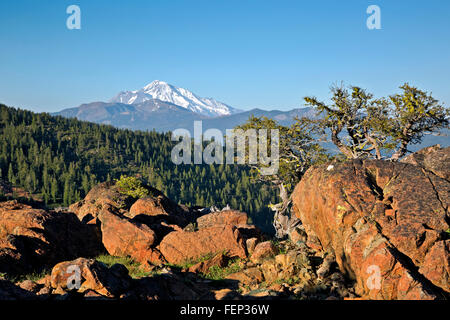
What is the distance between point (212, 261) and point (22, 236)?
1231cm

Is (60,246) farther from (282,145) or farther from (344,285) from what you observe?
(282,145)

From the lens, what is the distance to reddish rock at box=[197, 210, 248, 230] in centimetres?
3133

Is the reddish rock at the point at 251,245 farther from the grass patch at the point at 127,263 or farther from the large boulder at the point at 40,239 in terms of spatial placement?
the large boulder at the point at 40,239

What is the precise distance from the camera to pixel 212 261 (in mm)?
21547

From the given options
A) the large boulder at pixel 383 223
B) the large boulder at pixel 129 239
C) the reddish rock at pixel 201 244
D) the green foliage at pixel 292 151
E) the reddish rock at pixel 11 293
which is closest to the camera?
the reddish rock at pixel 11 293

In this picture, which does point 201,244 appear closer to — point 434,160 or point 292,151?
point 434,160

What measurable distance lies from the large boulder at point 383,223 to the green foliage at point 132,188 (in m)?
22.3

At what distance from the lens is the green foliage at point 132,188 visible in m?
39.0

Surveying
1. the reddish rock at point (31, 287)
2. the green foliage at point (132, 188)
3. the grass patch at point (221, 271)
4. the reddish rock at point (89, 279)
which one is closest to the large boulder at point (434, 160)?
the grass patch at point (221, 271)

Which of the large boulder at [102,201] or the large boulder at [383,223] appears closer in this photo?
the large boulder at [383,223]

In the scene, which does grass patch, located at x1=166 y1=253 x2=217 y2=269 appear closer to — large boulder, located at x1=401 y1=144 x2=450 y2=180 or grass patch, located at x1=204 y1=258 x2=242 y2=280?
grass patch, located at x1=204 y1=258 x2=242 y2=280

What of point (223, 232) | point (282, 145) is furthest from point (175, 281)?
point (282, 145)

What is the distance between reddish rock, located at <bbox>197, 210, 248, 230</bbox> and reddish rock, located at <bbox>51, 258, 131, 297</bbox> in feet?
51.3

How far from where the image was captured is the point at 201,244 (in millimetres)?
23859
